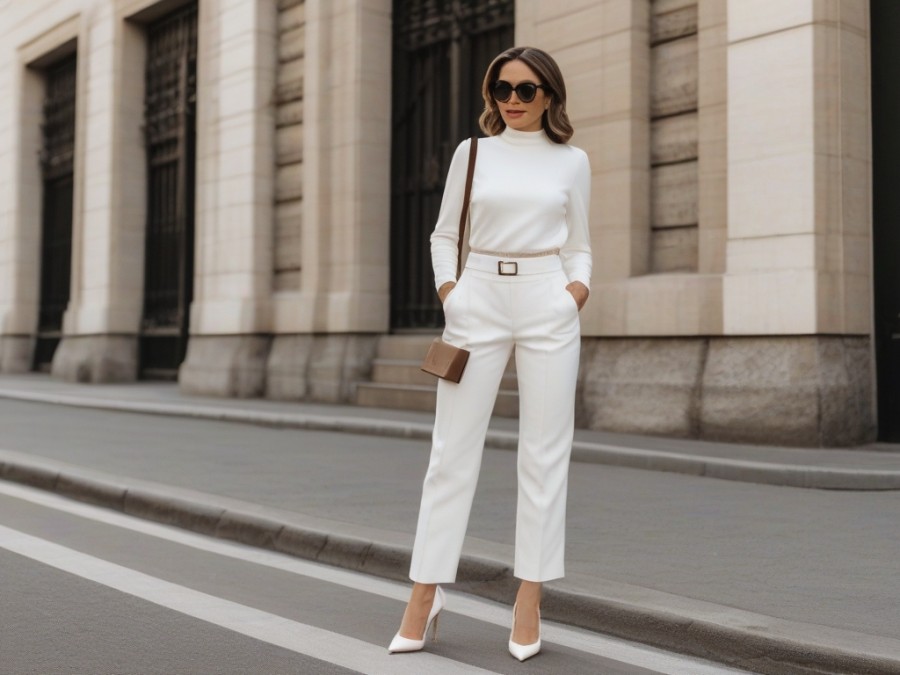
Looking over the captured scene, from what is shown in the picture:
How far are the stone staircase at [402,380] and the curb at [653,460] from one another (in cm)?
136

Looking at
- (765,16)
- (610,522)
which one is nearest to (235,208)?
(765,16)

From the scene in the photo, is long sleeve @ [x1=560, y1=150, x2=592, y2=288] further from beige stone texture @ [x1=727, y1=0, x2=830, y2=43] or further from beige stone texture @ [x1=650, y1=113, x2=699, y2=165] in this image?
beige stone texture @ [x1=650, y1=113, x2=699, y2=165]

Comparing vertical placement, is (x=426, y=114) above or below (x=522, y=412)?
above

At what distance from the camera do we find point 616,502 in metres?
6.78

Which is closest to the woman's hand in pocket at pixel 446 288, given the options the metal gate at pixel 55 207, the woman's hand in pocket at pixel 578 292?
the woman's hand in pocket at pixel 578 292

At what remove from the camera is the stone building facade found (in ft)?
30.3

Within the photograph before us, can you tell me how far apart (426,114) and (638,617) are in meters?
11.2

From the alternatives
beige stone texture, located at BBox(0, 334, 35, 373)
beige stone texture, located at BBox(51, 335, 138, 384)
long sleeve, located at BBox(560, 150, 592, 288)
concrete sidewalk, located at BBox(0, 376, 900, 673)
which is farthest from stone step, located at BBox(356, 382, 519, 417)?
beige stone texture, located at BBox(0, 334, 35, 373)

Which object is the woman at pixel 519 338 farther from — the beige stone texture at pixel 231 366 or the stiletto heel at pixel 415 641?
the beige stone texture at pixel 231 366

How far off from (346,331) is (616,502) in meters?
7.84

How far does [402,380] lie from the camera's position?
13.4 m

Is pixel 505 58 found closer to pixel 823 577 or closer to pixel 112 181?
pixel 823 577

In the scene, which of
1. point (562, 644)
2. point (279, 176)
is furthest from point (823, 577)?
point (279, 176)

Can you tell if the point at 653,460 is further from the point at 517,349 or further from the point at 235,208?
the point at 235,208
